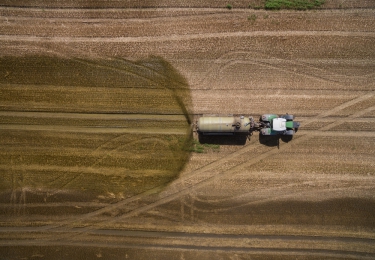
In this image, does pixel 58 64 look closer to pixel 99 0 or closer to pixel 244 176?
pixel 99 0

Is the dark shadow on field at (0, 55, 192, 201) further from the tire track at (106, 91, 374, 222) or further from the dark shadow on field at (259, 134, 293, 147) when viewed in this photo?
the dark shadow on field at (259, 134, 293, 147)

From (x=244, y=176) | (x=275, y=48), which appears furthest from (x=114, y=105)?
(x=275, y=48)

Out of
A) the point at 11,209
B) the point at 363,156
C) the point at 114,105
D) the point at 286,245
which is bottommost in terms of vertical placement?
the point at 286,245

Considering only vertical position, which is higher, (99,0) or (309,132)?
(99,0)

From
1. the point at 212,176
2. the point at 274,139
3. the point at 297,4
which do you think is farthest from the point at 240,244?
the point at 297,4

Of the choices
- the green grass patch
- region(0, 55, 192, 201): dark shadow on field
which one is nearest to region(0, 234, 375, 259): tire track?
region(0, 55, 192, 201): dark shadow on field

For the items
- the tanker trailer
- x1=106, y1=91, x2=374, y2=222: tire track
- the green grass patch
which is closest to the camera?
the tanker trailer
